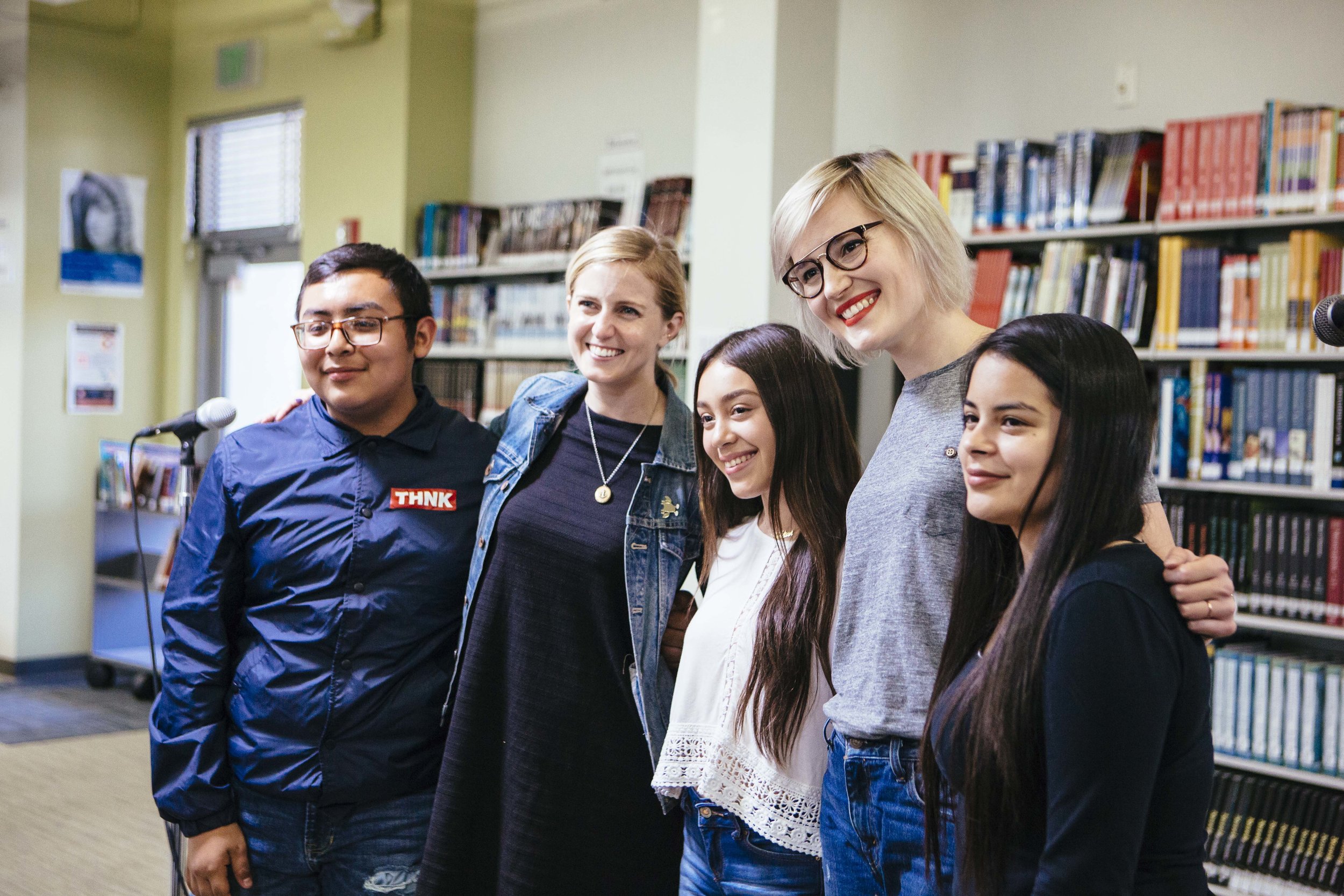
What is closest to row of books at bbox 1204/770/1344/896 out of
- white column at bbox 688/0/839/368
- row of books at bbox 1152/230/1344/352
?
row of books at bbox 1152/230/1344/352

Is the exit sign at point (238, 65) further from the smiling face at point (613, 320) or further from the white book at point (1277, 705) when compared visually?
the white book at point (1277, 705)

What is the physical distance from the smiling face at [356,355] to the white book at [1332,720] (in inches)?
101

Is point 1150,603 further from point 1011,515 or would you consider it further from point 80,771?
point 80,771

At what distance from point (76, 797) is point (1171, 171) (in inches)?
162

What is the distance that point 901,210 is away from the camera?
1468mm

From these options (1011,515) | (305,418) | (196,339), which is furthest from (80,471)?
(1011,515)

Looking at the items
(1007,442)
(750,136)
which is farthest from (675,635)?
(750,136)

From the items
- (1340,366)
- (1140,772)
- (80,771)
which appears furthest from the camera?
(80,771)

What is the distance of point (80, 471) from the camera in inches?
252

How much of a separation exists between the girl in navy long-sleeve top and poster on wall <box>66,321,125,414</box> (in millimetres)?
6105

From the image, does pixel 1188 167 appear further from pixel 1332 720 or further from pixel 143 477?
pixel 143 477

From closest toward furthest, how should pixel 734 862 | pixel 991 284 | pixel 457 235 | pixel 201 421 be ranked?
pixel 734 862 → pixel 201 421 → pixel 991 284 → pixel 457 235

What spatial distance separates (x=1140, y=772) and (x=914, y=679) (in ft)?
1.06

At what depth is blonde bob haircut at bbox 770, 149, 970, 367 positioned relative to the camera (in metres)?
1.47
